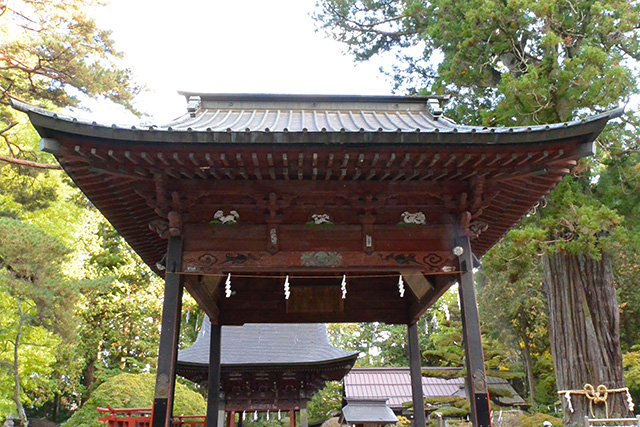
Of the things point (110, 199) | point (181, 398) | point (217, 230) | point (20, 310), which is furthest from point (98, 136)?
point (20, 310)

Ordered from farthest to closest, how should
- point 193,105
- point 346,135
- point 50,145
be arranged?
point 193,105
point 346,135
point 50,145

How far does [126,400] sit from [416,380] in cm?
829

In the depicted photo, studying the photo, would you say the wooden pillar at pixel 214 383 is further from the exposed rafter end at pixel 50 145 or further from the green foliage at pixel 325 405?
the green foliage at pixel 325 405

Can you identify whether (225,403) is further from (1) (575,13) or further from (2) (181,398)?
(1) (575,13)

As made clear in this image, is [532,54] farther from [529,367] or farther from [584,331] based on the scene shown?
[529,367]

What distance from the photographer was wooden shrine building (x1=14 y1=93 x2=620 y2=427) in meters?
4.13

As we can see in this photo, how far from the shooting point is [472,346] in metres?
4.56

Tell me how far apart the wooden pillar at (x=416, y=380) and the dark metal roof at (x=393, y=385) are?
41.9 feet

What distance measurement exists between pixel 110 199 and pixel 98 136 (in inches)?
45.4

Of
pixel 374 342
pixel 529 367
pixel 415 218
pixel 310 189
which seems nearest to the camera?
pixel 310 189

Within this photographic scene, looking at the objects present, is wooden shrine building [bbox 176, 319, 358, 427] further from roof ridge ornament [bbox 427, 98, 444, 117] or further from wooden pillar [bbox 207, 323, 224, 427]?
roof ridge ornament [bbox 427, 98, 444, 117]

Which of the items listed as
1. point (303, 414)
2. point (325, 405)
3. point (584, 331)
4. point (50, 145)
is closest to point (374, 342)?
point (325, 405)

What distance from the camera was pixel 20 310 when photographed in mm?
13883

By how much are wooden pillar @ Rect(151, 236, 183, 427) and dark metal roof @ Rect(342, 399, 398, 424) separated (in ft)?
31.1
